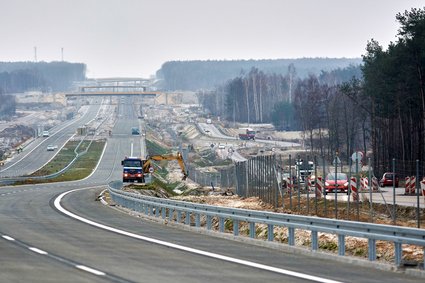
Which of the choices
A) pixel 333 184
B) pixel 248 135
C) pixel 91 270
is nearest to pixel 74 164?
pixel 248 135

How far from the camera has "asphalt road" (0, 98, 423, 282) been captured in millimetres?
18953

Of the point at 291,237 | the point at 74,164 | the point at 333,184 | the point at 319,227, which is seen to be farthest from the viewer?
the point at 74,164

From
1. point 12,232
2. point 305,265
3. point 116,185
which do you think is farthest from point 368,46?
point 305,265

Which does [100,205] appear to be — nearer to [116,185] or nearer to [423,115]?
[116,185]

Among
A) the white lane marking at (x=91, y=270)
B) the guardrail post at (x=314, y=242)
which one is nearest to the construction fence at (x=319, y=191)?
the guardrail post at (x=314, y=242)

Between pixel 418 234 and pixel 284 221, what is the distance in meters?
6.16

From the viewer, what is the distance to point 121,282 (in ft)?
58.9

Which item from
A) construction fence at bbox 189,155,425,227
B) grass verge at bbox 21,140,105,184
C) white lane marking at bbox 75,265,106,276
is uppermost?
white lane marking at bbox 75,265,106,276

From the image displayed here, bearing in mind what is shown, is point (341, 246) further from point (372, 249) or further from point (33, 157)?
point (33, 157)

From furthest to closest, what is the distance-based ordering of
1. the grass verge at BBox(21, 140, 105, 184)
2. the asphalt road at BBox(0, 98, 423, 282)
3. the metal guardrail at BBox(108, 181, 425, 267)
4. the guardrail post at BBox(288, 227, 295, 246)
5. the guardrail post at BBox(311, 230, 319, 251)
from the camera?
the grass verge at BBox(21, 140, 105, 184) → the guardrail post at BBox(288, 227, 295, 246) → the guardrail post at BBox(311, 230, 319, 251) → the metal guardrail at BBox(108, 181, 425, 267) → the asphalt road at BBox(0, 98, 423, 282)

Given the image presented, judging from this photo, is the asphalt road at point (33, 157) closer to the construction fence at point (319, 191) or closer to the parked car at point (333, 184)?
the parked car at point (333, 184)

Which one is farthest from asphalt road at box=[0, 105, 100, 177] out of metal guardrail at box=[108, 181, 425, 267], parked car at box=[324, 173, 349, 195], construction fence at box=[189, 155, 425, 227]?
metal guardrail at box=[108, 181, 425, 267]

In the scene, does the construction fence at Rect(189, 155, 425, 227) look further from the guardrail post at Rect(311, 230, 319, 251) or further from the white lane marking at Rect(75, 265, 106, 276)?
the white lane marking at Rect(75, 265, 106, 276)

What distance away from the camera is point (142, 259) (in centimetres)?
2223
